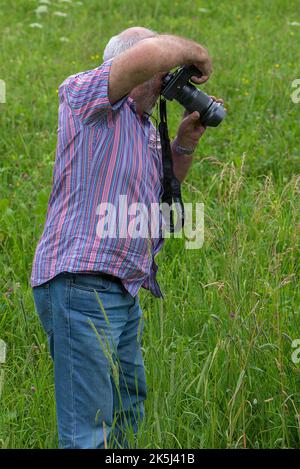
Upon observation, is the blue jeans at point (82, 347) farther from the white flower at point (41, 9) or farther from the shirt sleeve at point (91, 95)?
the white flower at point (41, 9)

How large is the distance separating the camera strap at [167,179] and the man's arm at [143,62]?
0.93ft

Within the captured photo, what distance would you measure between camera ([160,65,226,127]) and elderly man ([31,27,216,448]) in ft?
0.11

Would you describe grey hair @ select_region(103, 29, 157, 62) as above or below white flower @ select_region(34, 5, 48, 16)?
below

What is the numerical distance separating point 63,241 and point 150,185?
1.04 ft

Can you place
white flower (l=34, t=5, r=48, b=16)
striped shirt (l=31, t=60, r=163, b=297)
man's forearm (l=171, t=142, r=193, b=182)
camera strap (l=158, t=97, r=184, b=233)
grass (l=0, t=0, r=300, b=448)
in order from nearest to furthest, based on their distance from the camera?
striped shirt (l=31, t=60, r=163, b=297), camera strap (l=158, t=97, r=184, b=233), grass (l=0, t=0, r=300, b=448), man's forearm (l=171, t=142, r=193, b=182), white flower (l=34, t=5, r=48, b=16)

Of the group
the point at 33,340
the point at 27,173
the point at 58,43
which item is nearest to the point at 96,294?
the point at 33,340

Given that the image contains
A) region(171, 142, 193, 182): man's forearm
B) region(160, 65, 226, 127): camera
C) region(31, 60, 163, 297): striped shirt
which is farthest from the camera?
region(171, 142, 193, 182): man's forearm

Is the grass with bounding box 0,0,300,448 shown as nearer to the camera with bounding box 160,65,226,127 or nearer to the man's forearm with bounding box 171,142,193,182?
the man's forearm with bounding box 171,142,193,182

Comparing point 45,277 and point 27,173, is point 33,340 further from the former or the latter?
point 27,173

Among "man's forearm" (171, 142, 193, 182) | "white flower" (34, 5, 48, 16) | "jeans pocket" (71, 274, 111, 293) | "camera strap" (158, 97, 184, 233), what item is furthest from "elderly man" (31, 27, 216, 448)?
"white flower" (34, 5, 48, 16)

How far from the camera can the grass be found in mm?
2695

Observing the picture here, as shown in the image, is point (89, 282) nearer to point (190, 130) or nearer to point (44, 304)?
point (44, 304)

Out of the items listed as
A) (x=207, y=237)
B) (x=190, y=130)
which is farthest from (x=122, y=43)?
(x=207, y=237)

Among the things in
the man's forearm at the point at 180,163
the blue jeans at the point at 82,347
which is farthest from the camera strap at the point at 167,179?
the blue jeans at the point at 82,347
